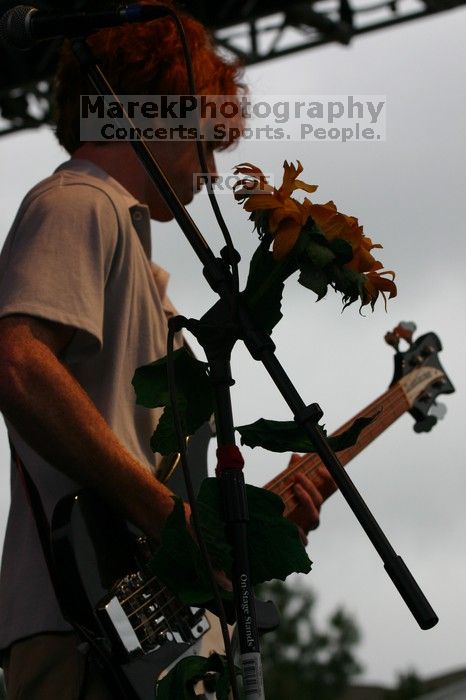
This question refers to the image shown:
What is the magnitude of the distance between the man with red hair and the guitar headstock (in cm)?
106

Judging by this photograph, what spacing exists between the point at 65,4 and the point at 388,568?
4457 millimetres

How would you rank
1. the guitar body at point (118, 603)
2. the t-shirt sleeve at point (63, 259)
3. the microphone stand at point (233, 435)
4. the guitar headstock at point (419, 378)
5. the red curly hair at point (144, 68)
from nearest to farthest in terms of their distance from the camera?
the microphone stand at point (233, 435)
the guitar body at point (118, 603)
the t-shirt sleeve at point (63, 259)
the red curly hair at point (144, 68)
the guitar headstock at point (419, 378)

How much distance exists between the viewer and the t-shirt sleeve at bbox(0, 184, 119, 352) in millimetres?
2211

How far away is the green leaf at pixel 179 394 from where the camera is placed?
6.25ft

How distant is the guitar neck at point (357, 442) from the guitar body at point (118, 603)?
45 centimetres

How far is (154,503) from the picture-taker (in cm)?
216

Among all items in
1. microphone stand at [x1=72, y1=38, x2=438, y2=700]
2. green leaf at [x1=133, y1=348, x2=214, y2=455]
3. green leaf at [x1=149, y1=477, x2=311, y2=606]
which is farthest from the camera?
green leaf at [x1=133, y1=348, x2=214, y2=455]

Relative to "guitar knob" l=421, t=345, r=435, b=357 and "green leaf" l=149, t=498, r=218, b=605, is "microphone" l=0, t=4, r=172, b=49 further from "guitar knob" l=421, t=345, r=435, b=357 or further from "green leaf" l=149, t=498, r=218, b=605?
"guitar knob" l=421, t=345, r=435, b=357

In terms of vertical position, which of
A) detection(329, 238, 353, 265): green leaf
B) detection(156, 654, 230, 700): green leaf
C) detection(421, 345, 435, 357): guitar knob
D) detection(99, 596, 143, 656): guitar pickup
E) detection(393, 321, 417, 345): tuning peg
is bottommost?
detection(156, 654, 230, 700): green leaf

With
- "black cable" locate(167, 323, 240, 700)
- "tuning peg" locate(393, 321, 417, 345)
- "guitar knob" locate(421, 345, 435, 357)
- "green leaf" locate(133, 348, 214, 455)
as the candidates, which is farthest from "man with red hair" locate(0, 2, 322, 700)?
"guitar knob" locate(421, 345, 435, 357)

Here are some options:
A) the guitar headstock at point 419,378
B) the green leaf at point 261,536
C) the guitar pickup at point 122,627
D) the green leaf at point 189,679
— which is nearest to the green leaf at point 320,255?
the green leaf at point 261,536

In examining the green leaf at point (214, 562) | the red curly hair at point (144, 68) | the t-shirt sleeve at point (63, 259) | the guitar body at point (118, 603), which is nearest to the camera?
the green leaf at point (214, 562)

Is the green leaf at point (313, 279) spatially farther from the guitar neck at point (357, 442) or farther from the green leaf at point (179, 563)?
the guitar neck at point (357, 442)

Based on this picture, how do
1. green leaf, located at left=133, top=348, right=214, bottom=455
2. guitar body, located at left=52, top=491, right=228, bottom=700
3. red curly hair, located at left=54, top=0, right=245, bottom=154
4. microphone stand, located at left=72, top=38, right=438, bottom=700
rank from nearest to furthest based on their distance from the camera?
microphone stand, located at left=72, top=38, right=438, bottom=700, green leaf, located at left=133, top=348, right=214, bottom=455, guitar body, located at left=52, top=491, right=228, bottom=700, red curly hair, located at left=54, top=0, right=245, bottom=154
